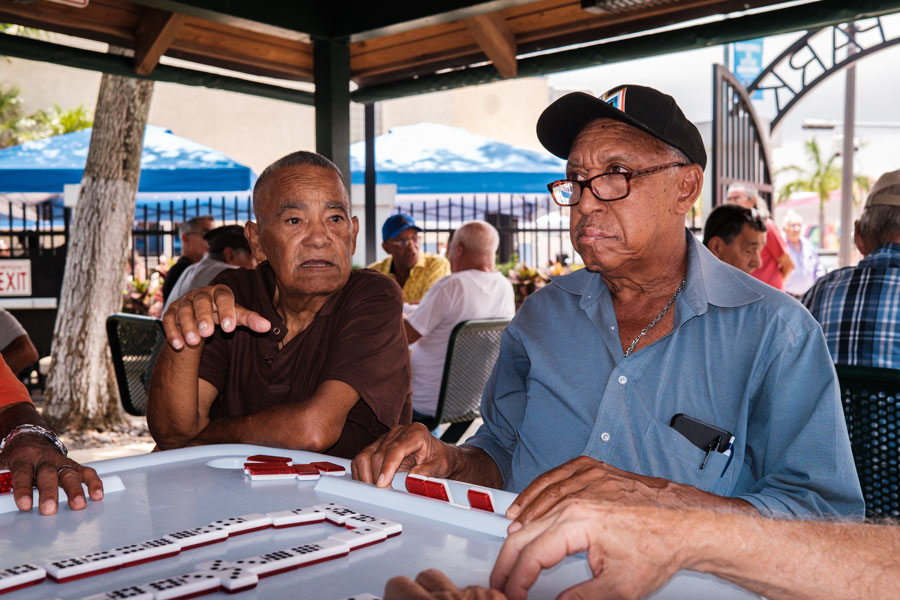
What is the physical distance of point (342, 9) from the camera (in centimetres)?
420

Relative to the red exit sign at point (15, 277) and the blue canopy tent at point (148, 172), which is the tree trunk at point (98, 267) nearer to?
the blue canopy tent at point (148, 172)

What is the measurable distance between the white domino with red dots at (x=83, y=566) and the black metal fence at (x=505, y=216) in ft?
31.9

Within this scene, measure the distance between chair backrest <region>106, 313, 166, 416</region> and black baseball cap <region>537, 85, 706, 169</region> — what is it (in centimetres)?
272

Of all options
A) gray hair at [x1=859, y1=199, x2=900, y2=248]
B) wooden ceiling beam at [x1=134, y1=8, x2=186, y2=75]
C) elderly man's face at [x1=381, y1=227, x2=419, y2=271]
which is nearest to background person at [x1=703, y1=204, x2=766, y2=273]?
gray hair at [x1=859, y1=199, x2=900, y2=248]

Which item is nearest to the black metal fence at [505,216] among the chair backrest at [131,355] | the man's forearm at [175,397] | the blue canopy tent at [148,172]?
the blue canopy tent at [148,172]

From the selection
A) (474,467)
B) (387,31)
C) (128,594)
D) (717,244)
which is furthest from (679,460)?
(717,244)

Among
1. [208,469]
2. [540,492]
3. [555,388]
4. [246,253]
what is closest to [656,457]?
[555,388]

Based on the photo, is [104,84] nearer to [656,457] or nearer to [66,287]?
[66,287]

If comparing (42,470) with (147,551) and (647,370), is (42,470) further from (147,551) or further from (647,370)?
(647,370)

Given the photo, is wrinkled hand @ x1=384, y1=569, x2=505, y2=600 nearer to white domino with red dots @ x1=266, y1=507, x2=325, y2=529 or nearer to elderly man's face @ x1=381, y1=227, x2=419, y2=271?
white domino with red dots @ x1=266, y1=507, x2=325, y2=529

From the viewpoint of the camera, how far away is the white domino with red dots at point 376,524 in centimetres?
126

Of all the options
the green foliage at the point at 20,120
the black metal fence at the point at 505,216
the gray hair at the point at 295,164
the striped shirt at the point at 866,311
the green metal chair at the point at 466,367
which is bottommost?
the green metal chair at the point at 466,367

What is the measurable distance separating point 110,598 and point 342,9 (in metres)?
3.72

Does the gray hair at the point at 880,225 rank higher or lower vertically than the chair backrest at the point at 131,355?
higher
